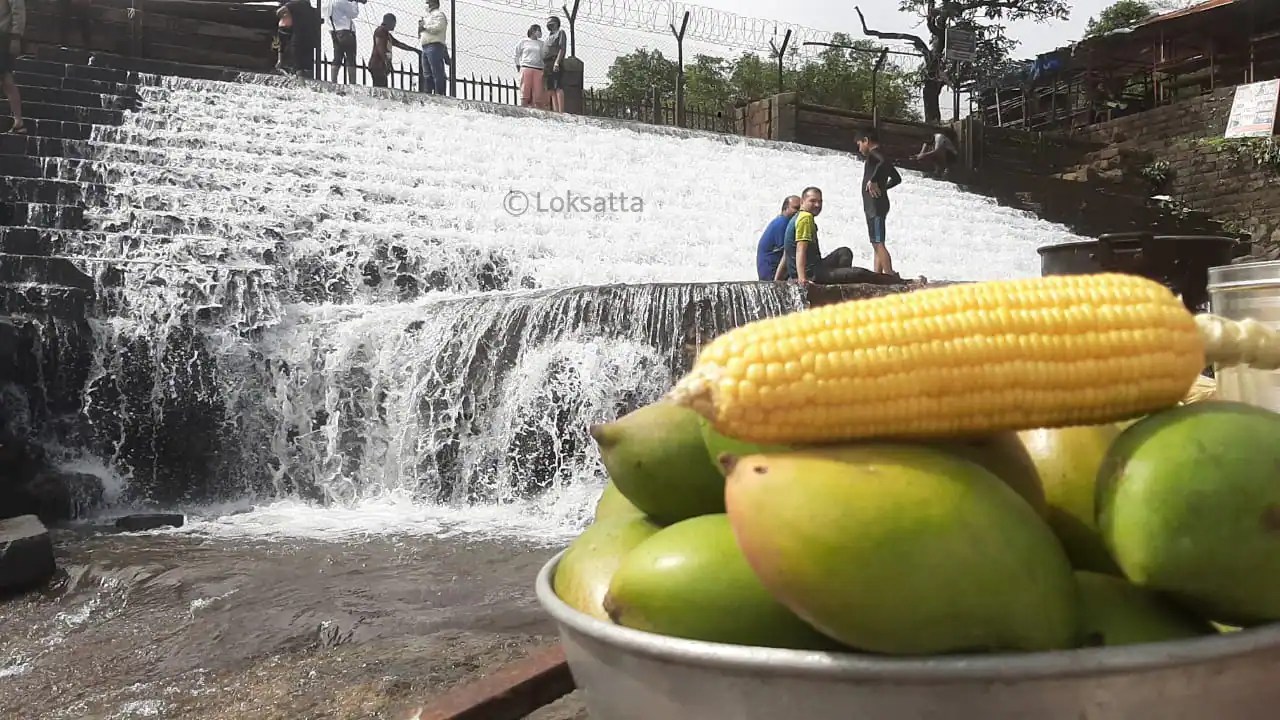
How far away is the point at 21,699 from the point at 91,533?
2.70 m

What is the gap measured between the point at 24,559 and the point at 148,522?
4.69ft

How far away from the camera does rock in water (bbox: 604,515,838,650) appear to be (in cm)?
65

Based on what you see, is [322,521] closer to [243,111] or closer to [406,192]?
[406,192]

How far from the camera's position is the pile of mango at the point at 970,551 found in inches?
22.3

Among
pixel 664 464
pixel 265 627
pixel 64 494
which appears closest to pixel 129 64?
pixel 64 494

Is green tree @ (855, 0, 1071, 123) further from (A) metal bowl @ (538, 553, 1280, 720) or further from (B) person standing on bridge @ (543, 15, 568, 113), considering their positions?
(A) metal bowl @ (538, 553, 1280, 720)

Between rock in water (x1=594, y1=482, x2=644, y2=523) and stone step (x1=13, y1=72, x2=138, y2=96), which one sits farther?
stone step (x1=13, y1=72, x2=138, y2=96)

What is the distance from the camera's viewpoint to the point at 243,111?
1093 cm

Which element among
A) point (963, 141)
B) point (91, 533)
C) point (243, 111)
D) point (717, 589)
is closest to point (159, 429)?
point (91, 533)

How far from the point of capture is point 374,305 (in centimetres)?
752

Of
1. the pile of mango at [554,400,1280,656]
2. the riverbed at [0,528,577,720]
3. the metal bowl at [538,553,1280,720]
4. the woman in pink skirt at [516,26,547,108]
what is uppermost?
the woman in pink skirt at [516,26,547,108]

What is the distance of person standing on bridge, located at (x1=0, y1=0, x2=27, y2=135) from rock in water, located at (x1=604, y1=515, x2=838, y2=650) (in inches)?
393

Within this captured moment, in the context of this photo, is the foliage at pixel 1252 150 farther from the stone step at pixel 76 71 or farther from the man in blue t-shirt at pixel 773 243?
the stone step at pixel 76 71

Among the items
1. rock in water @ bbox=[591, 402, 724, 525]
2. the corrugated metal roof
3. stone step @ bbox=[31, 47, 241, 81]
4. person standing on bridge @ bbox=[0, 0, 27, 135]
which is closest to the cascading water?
stone step @ bbox=[31, 47, 241, 81]
